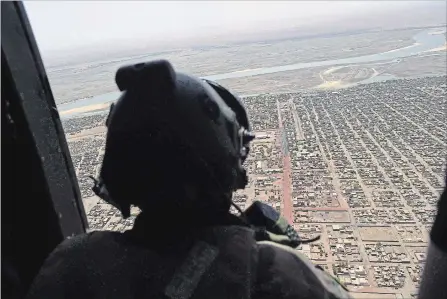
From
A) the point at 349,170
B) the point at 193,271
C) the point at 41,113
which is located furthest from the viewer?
the point at 349,170

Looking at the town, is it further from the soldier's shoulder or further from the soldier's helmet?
the soldier's shoulder

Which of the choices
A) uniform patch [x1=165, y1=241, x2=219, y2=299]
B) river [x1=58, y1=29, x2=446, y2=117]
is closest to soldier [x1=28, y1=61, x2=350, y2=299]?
uniform patch [x1=165, y1=241, x2=219, y2=299]

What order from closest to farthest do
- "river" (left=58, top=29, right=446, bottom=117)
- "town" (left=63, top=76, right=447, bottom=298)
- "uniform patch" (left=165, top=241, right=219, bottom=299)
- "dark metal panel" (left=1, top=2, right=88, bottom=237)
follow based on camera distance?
"uniform patch" (left=165, top=241, right=219, bottom=299)
"dark metal panel" (left=1, top=2, right=88, bottom=237)
"town" (left=63, top=76, right=447, bottom=298)
"river" (left=58, top=29, right=446, bottom=117)

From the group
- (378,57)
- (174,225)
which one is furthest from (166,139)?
(378,57)

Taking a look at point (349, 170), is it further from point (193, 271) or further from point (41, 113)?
point (193, 271)

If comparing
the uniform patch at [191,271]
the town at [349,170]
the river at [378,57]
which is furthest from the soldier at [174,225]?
the river at [378,57]

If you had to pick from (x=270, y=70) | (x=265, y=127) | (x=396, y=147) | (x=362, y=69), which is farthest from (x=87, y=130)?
(x=362, y=69)

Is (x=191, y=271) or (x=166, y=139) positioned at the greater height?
(x=166, y=139)
